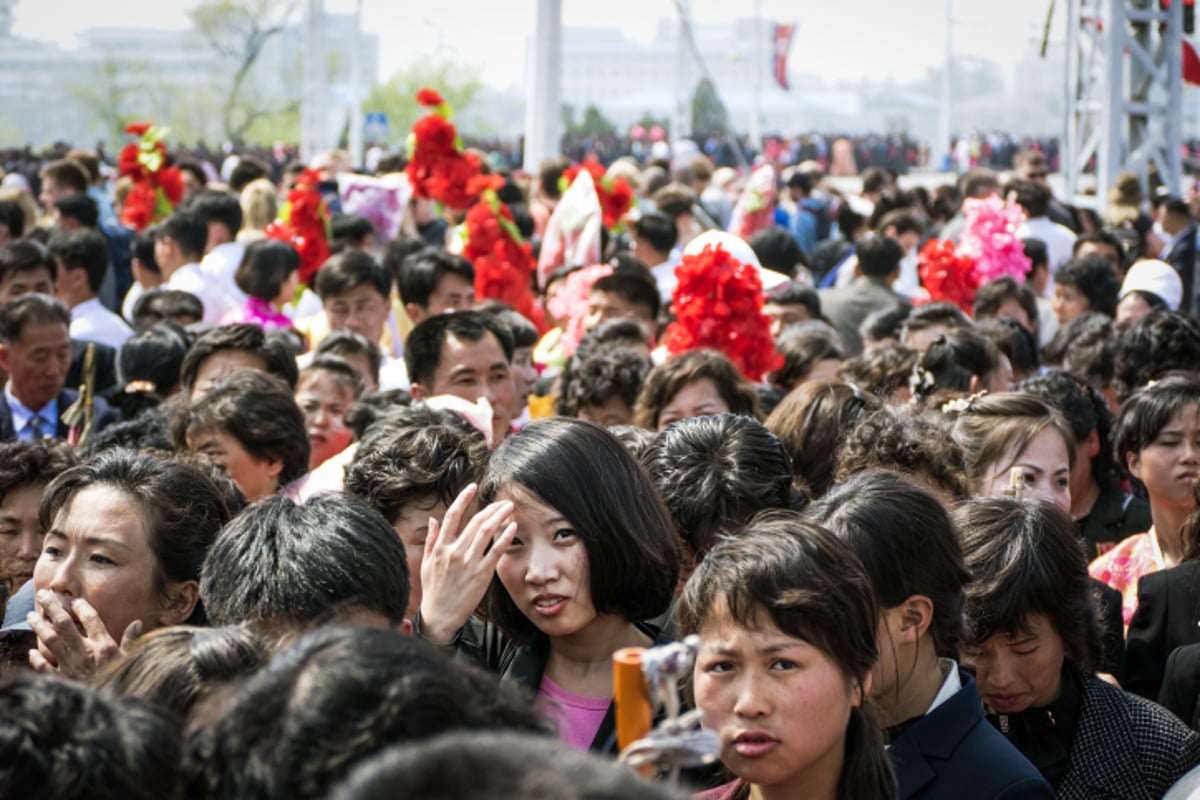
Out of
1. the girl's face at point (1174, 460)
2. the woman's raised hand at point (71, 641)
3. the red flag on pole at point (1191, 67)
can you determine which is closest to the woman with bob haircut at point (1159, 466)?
the girl's face at point (1174, 460)

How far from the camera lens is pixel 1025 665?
330cm

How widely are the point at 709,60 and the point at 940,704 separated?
473 ft

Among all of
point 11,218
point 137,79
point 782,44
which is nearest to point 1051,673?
point 11,218

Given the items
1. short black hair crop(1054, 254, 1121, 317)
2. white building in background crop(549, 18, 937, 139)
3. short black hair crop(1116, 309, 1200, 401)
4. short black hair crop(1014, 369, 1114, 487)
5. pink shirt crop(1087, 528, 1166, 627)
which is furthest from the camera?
white building in background crop(549, 18, 937, 139)

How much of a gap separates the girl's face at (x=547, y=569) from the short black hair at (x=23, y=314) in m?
3.44

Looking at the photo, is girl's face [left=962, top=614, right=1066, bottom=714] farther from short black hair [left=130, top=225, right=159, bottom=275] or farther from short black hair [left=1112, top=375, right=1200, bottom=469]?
short black hair [left=130, top=225, right=159, bottom=275]

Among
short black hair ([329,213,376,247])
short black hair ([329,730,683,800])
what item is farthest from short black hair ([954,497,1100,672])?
short black hair ([329,213,376,247])

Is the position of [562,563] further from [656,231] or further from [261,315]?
[656,231]

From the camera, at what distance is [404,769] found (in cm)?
125

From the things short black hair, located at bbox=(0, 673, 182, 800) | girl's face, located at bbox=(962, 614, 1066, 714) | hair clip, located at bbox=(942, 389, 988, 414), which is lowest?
girl's face, located at bbox=(962, 614, 1066, 714)

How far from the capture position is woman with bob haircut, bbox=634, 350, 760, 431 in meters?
5.20

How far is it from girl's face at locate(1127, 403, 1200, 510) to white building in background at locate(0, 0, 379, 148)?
177 feet

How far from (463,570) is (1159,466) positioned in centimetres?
249

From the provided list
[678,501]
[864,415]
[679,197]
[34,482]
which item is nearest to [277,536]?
[678,501]
